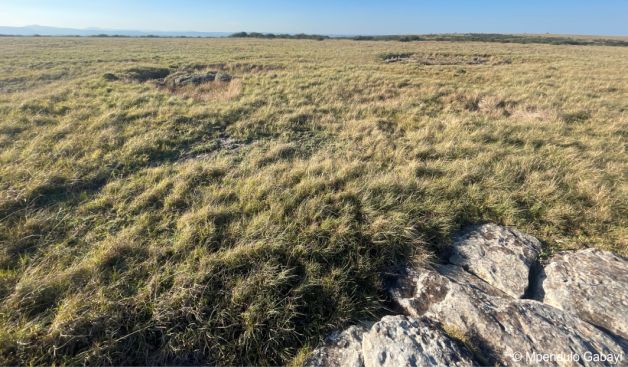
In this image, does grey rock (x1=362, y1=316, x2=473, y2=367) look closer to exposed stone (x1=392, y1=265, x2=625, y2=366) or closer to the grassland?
exposed stone (x1=392, y1=265, x2=625, y2=366)

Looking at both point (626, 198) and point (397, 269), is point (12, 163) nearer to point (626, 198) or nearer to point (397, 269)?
point (397, 269)

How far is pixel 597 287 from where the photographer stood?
118 inches

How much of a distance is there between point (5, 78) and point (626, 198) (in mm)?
23519

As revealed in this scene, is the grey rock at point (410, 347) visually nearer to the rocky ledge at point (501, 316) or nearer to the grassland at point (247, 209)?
the rocky ledge at point (501, 316)

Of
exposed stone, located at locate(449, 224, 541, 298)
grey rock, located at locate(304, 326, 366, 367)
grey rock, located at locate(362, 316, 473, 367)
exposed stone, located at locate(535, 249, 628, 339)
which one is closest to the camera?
grey rock, located at locate(362, 316, 473, 367)

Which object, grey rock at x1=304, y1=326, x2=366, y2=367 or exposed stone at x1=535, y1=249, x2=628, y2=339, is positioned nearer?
grey rock at x1=304, y1=326, x2=366, y2=367

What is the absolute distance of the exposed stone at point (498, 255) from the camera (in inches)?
126

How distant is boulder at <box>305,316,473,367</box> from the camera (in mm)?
2393

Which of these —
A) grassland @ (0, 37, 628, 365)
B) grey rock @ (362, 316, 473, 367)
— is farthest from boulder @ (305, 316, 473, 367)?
grassland @ (0, 37, 628, 365)

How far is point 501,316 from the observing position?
2705mm

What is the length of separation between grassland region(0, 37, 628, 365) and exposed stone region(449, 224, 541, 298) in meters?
0.27

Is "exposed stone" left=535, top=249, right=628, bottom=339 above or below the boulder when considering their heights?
above

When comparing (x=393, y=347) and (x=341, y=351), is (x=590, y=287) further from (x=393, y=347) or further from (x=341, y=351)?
(x=341, y=351)

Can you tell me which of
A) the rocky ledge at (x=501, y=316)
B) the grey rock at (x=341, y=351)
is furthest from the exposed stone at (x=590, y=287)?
the grey rock at (x=341, y=351)
